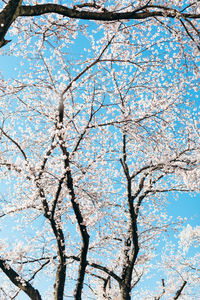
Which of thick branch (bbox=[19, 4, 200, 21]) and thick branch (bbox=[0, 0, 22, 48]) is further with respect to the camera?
thick branch (bbox=[19, 4, 200, 21])

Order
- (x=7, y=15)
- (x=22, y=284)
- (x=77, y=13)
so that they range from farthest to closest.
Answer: (x=22, y=284) → (x=77, y=13) → (x=7, y=15)

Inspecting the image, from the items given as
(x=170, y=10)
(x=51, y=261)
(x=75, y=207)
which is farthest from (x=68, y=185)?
(x=170, y=10)

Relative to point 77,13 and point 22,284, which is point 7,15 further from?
point 22,284

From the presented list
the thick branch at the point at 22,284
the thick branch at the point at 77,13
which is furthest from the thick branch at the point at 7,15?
the thick branch at the point at 22,284

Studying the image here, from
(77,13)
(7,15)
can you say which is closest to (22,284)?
(7,15)

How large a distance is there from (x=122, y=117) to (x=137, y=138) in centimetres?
70

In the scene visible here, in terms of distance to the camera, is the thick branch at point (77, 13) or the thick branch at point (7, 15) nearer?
the thick branch at point (7, 15)

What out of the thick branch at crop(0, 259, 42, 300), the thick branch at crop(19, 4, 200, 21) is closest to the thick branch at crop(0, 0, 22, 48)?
the thick branch at crop(19, 4, 200, 21)

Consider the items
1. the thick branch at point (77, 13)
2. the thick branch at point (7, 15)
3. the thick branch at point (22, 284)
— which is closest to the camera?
the thick branch at point (7, 15)

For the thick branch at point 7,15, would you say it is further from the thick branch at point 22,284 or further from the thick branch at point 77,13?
the thick branch at point 22,284

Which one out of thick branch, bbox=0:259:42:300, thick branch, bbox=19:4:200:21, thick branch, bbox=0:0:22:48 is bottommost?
thick branch, bbox=0:259:42:300

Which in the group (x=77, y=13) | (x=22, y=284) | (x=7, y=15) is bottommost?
(x=22, y=284)

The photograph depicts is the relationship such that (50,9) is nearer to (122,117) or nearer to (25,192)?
(122,117)

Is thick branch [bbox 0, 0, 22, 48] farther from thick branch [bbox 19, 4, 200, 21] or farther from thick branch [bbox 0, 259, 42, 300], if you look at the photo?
thick branch [bbox 0, 259, 42, 300]
